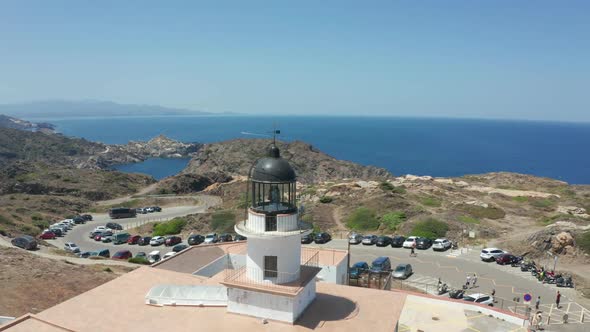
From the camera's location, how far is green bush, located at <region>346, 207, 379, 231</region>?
48062 mm

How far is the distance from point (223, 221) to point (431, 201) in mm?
28448

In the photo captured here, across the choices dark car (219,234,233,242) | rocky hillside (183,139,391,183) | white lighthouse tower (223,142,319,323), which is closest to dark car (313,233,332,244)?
dark car (219,234,233,242)

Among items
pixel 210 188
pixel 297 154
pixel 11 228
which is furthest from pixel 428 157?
pixel 11 228

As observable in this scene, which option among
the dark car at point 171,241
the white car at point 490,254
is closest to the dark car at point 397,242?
the white car at point 490,254

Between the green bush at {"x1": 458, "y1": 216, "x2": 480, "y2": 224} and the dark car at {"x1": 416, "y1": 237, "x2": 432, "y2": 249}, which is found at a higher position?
the green bush at {"x1": 458, "y1": 216, "x2": 480, "y2": 224}

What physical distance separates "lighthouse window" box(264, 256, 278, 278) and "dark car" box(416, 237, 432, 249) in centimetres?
2866

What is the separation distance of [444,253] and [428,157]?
164829 millimetres

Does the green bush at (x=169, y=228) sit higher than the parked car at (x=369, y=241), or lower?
lower

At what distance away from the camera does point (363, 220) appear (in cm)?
4934

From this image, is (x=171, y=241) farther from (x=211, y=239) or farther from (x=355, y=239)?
(x=355, y=239)

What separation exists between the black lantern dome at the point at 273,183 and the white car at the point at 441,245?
28.8 meters

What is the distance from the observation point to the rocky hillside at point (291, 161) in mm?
110312

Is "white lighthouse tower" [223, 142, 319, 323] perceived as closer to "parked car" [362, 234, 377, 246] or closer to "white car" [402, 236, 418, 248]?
"white car" [402, 236, 418, 248]

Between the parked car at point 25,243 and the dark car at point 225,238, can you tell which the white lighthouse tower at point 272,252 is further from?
the parked car at point 25,243
